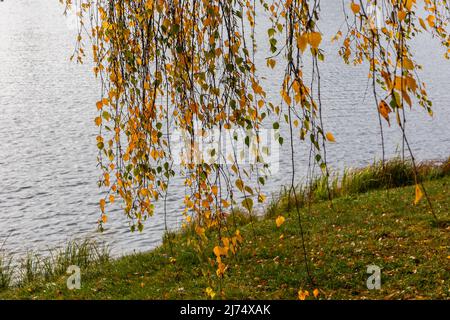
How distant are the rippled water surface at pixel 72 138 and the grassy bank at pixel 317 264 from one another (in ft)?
8.28

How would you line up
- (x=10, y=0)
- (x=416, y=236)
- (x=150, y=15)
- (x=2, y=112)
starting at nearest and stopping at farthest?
1. (x=150, y=15)
2. (x=416, y=236)
3. (x=2, y=112)
4. (x=10, y=0)

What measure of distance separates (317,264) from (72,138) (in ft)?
40.9

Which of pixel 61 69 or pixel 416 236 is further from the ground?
→ pixel 61 69

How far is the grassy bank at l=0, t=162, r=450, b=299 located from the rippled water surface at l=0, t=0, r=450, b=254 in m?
2.52

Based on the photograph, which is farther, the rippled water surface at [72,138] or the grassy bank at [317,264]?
the rippled water surface at [72,138]

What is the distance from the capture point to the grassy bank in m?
6.18

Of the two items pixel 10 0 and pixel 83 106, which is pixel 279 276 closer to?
pixel 83 106

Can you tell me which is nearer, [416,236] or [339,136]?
[416,236]

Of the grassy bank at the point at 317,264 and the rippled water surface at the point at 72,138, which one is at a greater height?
the rippled water surface at the point at 72,138

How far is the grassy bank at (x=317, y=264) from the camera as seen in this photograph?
6184 millimetres

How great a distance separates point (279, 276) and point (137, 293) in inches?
68.0

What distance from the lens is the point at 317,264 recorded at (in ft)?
22.5

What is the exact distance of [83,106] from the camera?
21.6m
